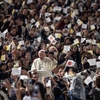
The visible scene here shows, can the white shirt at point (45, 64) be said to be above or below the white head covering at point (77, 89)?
above

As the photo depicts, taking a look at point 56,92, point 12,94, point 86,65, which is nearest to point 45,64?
point 86,65

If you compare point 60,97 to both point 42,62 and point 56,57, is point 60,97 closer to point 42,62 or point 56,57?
point 42,62

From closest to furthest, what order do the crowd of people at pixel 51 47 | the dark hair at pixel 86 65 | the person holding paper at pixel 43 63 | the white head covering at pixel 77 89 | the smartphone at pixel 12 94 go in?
the smartphone at pixel 12 94 < the white head covering at pixel 77 89 < the crowd of people at pixel 51 47 < the person holding paper at pixel 43 63 < the dark hair at pixel 86 65

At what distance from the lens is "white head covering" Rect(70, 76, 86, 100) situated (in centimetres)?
672

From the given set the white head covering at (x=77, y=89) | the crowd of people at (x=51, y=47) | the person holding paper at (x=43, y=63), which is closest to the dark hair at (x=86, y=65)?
the crowd of people at (x=51, y=47)

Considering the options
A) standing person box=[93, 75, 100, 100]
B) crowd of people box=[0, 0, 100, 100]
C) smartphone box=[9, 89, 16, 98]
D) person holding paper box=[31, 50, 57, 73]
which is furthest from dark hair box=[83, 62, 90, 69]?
smartphone box=[9, 89, 16, 98]

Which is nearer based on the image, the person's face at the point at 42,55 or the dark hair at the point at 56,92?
the dark hair at the point at 56,92

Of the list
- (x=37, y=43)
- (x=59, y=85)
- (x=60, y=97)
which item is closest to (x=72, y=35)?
(x=37, y=43)

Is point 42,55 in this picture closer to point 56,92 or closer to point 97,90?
point 56,92

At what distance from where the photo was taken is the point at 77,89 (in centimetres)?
674

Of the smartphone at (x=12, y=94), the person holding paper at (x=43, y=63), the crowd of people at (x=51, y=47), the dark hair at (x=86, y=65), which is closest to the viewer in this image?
the smartphone at (x=12, y=94)

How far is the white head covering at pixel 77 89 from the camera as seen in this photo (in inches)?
265

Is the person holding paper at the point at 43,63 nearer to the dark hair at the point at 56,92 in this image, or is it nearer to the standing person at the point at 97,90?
the dark hair at the point at 56,92

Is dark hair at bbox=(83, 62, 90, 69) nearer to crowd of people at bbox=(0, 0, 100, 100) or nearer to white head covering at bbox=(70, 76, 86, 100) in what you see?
crowd of people at bbox=(0, 0, 100, 100)
